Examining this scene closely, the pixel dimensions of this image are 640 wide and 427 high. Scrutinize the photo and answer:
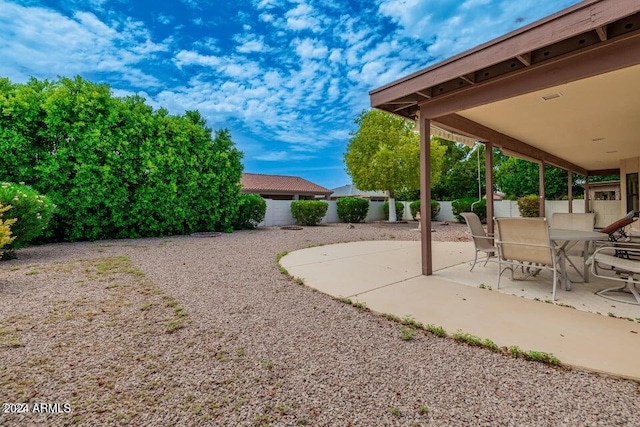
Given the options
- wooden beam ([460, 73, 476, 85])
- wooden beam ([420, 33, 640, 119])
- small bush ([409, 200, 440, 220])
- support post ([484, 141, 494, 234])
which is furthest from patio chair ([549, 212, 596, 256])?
small bush ([409, 200, 440, 220])

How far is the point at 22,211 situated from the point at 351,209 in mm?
13450

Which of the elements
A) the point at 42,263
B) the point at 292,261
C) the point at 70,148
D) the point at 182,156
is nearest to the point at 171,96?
the point at 182,156

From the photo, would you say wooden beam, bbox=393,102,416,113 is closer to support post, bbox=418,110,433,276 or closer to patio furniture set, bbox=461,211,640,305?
support post, bbox=418,110,433,276

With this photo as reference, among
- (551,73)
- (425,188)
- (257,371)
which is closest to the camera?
(257,371)

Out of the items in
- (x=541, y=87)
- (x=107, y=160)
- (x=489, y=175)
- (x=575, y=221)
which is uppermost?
(x=107, y=160)

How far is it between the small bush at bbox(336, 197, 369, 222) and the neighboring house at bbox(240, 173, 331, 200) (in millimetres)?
7210

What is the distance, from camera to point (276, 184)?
79.9 ft

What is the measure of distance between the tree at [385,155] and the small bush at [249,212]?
6.25 m

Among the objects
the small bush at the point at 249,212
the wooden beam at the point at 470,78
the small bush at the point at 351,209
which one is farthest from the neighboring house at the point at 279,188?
the wooden beam at the point at 470,78

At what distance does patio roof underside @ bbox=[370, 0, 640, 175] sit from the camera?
2746 mm

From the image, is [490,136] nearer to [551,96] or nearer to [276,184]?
[551,96]

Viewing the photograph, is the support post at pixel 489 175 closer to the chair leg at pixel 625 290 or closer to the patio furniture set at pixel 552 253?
the patio furniture set at pixel 552 253

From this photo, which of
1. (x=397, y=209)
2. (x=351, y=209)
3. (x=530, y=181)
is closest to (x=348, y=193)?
(x=397, y=209)

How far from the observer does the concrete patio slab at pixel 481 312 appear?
7.43 feet
